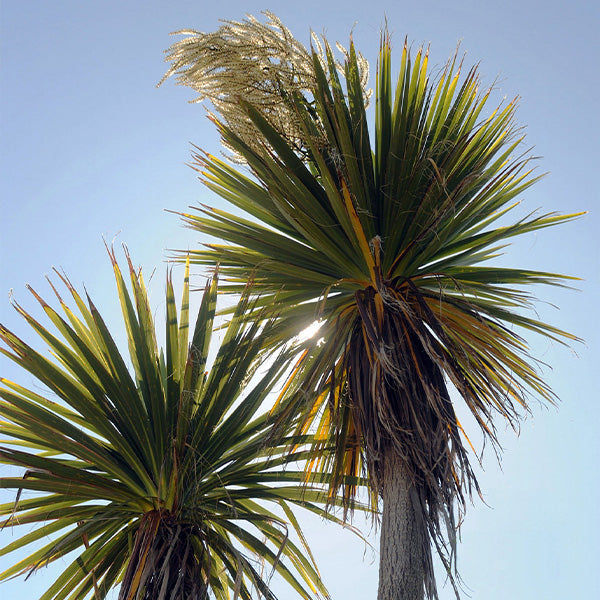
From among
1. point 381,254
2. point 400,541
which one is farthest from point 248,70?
point 400,541

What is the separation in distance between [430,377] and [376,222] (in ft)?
2.81

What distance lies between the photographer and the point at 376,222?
3367mm

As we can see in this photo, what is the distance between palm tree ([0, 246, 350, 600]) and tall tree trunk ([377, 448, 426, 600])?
1.79 feet

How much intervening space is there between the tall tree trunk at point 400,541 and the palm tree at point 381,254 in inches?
0.5

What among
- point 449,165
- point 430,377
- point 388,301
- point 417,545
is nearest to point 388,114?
point 449,165

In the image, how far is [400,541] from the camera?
2.69 m

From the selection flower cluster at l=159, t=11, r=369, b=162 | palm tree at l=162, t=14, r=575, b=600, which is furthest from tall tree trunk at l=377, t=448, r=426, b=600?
flower cluster at l=159, t=11, r=369, b=162

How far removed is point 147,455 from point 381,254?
1592 mm

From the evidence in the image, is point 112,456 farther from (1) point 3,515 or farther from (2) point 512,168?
(2) point 512,168

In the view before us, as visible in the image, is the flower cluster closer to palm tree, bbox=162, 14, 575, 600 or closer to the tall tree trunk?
palm tree, bbox=162, 14, 575, 600

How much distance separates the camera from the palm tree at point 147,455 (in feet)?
10.1

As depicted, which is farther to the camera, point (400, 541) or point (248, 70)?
point (248, 70)

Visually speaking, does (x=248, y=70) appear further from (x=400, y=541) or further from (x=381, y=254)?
(x=400, y=541)

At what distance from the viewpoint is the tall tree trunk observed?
2588 millimetres
